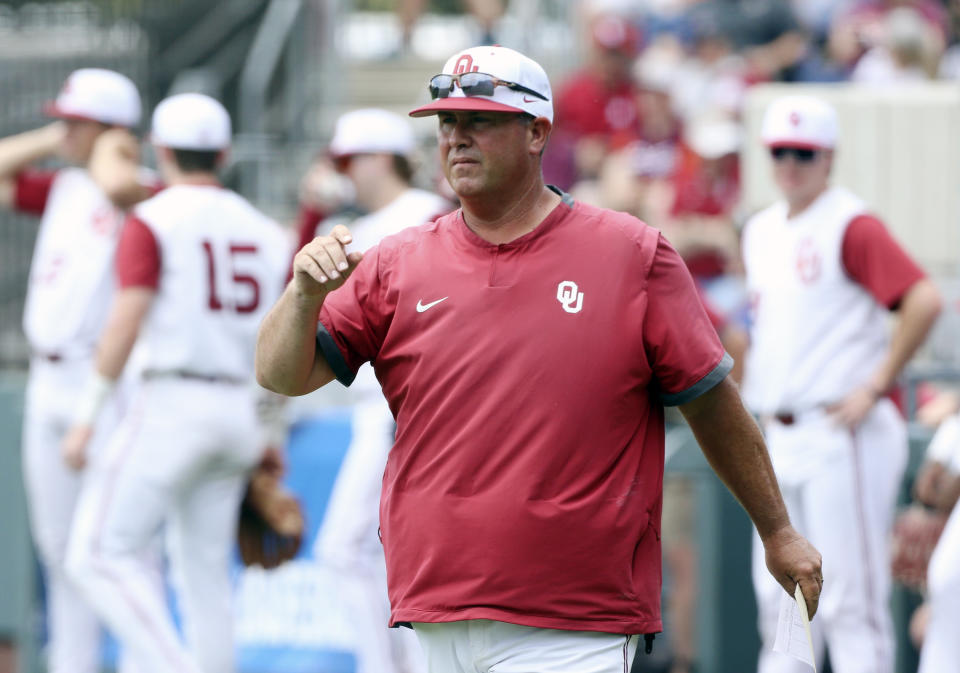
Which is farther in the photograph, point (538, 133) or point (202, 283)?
point (202, 283)

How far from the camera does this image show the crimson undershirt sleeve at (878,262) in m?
5.70

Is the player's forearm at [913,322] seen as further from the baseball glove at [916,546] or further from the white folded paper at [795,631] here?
the white folded paper at [795,631]

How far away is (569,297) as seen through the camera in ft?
11.6

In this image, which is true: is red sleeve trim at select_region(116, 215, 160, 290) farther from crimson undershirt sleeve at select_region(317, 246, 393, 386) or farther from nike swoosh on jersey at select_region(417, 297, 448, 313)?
nike swoosh on jersey at select_region(417, 297, 448, 313)

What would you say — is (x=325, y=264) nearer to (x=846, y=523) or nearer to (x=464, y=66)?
(x=464, y=66)

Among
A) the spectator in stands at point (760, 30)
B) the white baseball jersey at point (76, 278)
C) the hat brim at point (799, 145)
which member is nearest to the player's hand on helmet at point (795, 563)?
the hat brim at point (799, 145)

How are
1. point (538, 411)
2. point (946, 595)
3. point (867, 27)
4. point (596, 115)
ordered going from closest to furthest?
1. point (538, 411)
2. point (946, 595)
3. point (596, 115)
4. point (867, 27)

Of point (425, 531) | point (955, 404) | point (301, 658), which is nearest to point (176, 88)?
point (301, 658)

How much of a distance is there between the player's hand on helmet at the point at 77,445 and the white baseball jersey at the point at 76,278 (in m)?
0.62

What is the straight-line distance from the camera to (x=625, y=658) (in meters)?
3.56

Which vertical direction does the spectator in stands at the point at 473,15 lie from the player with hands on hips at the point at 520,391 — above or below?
above

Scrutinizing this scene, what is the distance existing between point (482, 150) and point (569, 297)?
39 cm

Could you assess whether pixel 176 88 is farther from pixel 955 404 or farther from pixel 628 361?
pixel 628 361

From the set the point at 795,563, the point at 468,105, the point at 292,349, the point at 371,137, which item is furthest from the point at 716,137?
the point at 292,349
